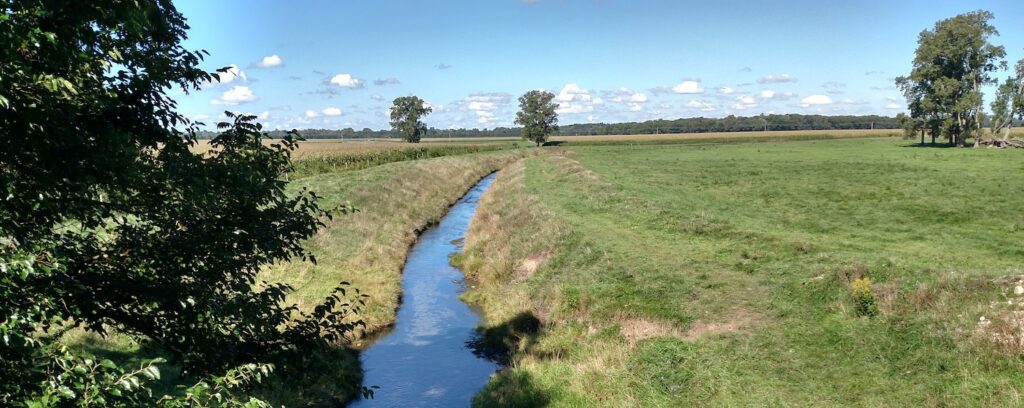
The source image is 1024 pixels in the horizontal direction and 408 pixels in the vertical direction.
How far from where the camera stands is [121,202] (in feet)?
25.5

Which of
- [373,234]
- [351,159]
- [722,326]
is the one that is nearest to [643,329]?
[722,326]

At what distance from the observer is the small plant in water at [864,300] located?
1371 cm

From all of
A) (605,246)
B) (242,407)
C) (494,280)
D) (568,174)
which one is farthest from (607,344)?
(568,174)

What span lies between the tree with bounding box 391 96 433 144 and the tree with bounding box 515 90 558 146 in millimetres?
31270

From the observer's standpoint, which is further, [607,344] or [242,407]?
[607,344]

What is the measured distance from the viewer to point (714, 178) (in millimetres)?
50562

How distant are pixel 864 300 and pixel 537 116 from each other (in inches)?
4948

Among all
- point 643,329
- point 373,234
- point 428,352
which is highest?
point 373,234

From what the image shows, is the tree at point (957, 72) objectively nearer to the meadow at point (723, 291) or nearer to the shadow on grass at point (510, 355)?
the meadow at point (723, 291)

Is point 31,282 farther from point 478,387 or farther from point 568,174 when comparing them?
point 568,174

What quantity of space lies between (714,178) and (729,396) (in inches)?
1626

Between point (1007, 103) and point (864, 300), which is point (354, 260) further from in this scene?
point (1007, 103)

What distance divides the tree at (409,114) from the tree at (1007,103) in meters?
120

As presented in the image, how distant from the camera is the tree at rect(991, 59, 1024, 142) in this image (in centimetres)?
7694
